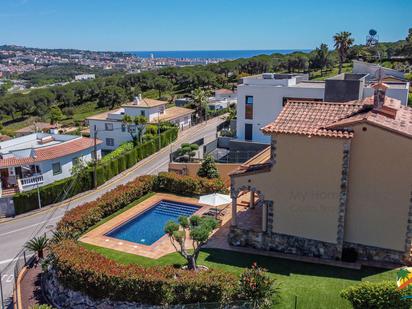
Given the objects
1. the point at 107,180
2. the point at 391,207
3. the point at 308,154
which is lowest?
the point at 107,180

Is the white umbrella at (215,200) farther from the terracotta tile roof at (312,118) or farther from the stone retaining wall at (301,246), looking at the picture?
the terracotta tile roof at (312,118)

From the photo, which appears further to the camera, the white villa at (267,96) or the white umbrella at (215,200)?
the white villa at (267,96)

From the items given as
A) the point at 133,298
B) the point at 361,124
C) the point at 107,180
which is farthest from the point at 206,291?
the point at 107,180

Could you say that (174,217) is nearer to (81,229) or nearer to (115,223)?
(115,223)

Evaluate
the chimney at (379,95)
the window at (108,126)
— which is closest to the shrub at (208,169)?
the chimney at (379,95)

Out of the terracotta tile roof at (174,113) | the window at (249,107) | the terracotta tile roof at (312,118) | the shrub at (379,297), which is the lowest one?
the shrub at (379,297)

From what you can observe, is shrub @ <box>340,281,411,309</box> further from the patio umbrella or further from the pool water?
the pool water
